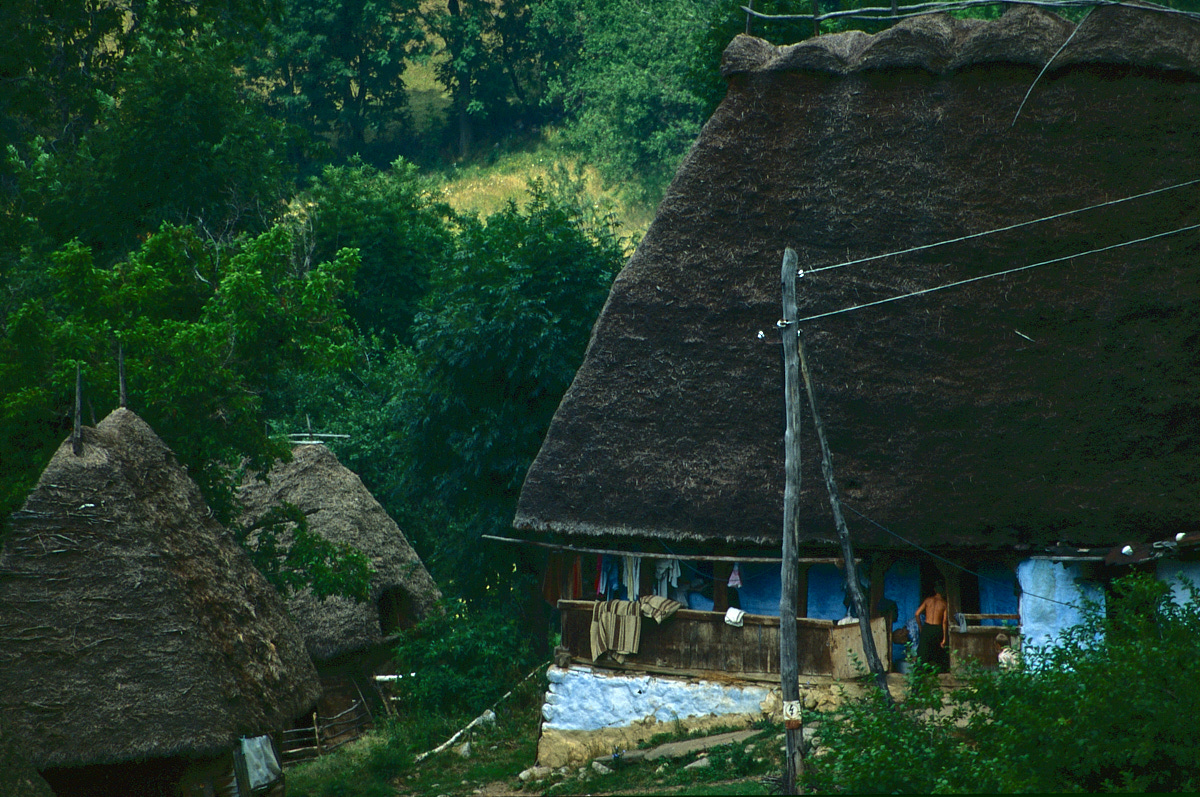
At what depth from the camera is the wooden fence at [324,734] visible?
19.6 metres

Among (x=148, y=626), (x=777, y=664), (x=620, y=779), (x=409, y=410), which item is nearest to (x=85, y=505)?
(x=148, y=626)

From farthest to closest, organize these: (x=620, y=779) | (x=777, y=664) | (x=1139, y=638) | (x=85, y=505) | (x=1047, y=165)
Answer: (x=1047, y=165)
(x=777, y=664)
(x=620, y=779)
(x=85, y=505)
(x=1139, y=638)

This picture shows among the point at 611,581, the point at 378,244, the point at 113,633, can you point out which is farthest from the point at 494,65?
the point at 113,633

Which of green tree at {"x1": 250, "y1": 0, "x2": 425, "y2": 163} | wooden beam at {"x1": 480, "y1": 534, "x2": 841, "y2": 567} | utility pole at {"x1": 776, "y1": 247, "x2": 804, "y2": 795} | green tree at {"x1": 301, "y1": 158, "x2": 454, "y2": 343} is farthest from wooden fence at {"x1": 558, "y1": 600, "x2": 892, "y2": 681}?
green tree at {"x1": 250, "y1": 0, "x2": 425, "y2": 163}

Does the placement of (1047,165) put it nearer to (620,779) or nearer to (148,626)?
(620,779)

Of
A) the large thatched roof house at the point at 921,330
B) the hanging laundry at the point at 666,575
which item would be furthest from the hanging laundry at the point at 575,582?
the hanging laundry at the point at 666,575

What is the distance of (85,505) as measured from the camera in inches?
415

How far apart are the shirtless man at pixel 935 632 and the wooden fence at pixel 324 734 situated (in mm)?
10292

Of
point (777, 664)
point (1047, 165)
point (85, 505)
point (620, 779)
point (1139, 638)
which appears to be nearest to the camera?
point (1139, 638)

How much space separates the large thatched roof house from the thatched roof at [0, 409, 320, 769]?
5.65 meters

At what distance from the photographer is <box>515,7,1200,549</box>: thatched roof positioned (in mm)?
14156

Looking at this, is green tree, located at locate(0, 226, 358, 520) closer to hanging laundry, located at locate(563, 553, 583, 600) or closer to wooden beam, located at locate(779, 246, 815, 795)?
hanging laundry, located at locate(563, 553, 583, 600)

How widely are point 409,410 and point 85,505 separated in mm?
11782

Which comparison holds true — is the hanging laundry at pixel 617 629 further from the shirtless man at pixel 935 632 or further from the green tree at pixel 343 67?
the green tree at pixel 343 67
